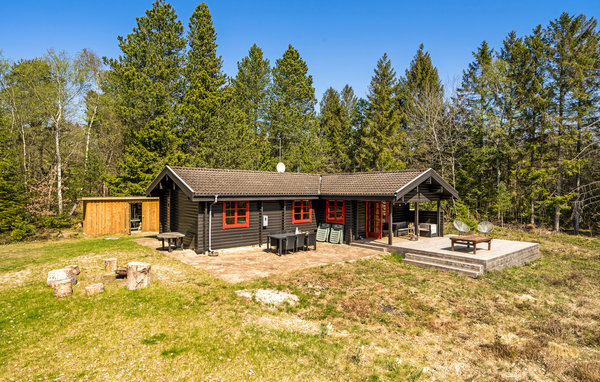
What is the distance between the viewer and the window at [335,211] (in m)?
16.1

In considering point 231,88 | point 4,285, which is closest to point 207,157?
point 231,88

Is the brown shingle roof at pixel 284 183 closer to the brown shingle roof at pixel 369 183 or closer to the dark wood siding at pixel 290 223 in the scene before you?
the brown shingle roof at pixel 369 183

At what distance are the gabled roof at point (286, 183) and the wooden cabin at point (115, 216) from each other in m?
4.16

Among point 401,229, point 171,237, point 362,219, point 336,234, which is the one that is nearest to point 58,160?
point 171,237

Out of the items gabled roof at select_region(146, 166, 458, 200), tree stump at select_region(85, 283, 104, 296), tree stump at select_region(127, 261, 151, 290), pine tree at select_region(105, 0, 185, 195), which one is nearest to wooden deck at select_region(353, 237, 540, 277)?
gabled roof at select_region(146, 166, 458, 200)

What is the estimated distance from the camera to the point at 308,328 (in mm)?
6336

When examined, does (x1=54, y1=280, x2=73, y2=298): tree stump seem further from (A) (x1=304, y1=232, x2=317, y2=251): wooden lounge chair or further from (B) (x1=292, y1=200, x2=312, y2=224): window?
(B) (x1=292, y1=200, x2=312, y2=224): window

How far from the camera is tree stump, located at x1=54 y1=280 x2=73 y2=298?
7578 mm

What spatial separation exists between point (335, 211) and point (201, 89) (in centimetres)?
1735

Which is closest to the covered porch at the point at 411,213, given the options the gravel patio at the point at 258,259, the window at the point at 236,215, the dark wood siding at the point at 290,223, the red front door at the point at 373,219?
the red front door at the point at 373,219

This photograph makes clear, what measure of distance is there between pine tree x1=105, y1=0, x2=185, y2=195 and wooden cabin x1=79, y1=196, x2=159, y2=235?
465cm

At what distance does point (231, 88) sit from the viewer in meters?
29.7

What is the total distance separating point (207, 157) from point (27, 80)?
43.9 feet

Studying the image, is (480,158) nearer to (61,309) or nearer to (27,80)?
(61,309)
